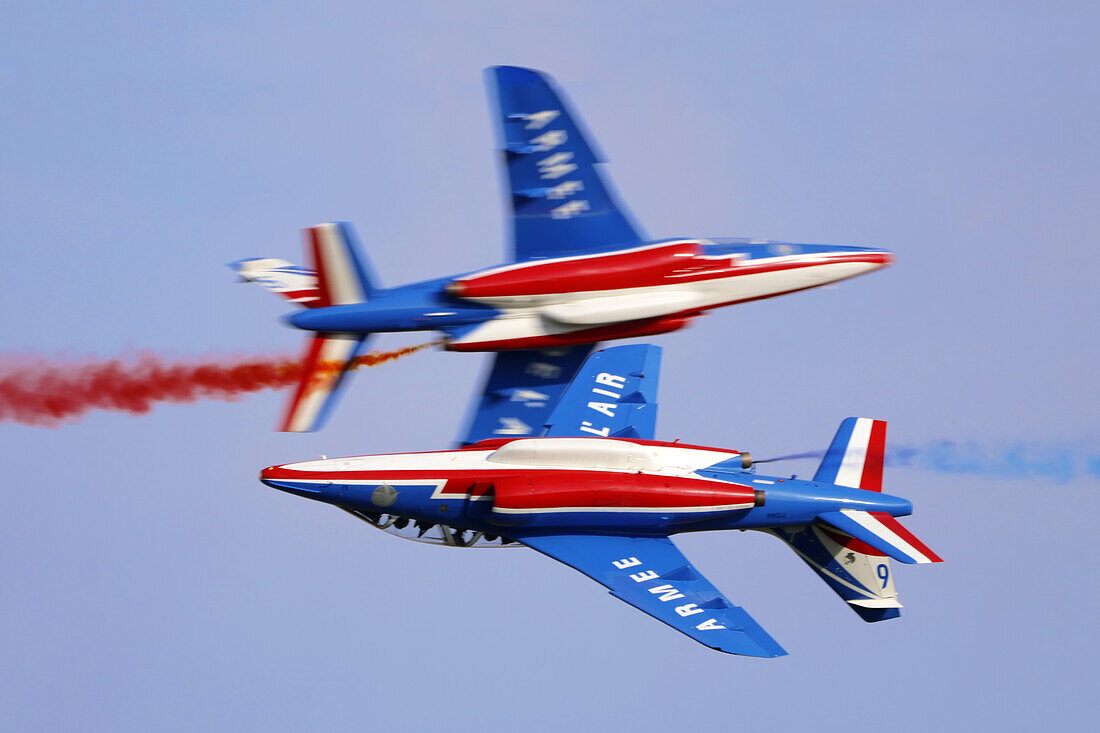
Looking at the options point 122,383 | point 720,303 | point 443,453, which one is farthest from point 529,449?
point 122,383

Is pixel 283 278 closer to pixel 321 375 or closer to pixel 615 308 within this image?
pixel 321 375

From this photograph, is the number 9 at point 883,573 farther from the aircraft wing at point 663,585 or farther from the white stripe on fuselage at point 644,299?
the white stripe on fuselage at point 644,299

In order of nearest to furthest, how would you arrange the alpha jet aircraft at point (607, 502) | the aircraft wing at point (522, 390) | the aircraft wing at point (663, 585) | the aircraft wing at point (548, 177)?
the aircraft wing at point (663, 585), the alpha jet aircraft at point (607, 502), the aircraft wing at point (522, 390), the aircraft wing at point (548, 177)

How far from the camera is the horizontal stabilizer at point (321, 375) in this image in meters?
45.8

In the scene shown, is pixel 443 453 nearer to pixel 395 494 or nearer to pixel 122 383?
pixel 395 494

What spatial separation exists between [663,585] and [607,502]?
217cm

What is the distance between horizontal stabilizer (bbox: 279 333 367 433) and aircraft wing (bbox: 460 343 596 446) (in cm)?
318

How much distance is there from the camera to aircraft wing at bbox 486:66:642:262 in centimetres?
4725

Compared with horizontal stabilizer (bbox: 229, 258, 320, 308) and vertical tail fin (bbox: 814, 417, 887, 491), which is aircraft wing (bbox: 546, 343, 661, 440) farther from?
horizontal stabilizer (bbox: 229, 258, 320, 308)

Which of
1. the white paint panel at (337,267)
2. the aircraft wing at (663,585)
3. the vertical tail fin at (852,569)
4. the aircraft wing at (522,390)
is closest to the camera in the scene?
the aircraft wing at (663,585)

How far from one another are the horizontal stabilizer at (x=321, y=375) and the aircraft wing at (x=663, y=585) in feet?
17.6

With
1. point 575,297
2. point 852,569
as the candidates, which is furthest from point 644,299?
point 852,569

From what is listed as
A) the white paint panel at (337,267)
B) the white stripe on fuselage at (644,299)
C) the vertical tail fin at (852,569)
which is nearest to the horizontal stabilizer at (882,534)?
the vertical tail fin at (852,569)

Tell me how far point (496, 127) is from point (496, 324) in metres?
4.77
